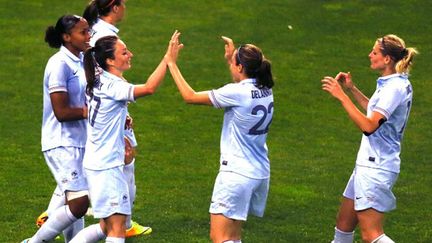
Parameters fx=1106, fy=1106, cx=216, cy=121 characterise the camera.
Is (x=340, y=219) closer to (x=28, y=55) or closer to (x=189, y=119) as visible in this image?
(x=189, y=119)

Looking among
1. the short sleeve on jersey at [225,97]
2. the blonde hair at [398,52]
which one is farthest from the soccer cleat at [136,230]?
the blonde hair at [398,52]

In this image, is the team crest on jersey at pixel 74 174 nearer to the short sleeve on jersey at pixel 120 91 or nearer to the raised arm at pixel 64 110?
the raised arm at pixel 64 110

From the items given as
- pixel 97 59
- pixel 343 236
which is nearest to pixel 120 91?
pixel 97 59

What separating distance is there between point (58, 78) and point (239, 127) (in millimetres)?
1920

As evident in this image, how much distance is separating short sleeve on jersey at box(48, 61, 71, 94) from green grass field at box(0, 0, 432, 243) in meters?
2.06

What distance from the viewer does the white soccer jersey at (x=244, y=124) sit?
32.7 feet

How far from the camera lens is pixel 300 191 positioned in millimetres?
14547

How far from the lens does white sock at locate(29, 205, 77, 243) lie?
35.4 feet

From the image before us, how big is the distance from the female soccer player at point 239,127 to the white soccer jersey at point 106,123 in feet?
1.84

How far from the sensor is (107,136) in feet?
33.0

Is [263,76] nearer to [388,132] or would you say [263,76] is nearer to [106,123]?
[388,132]

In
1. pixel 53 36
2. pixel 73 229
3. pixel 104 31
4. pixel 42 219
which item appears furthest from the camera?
pixel 42 219

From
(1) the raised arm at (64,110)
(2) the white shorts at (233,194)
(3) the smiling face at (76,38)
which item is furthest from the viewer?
(3) the smiling face at (76,38)

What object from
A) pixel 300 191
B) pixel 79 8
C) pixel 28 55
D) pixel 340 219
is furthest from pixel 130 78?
pixel 340 219
